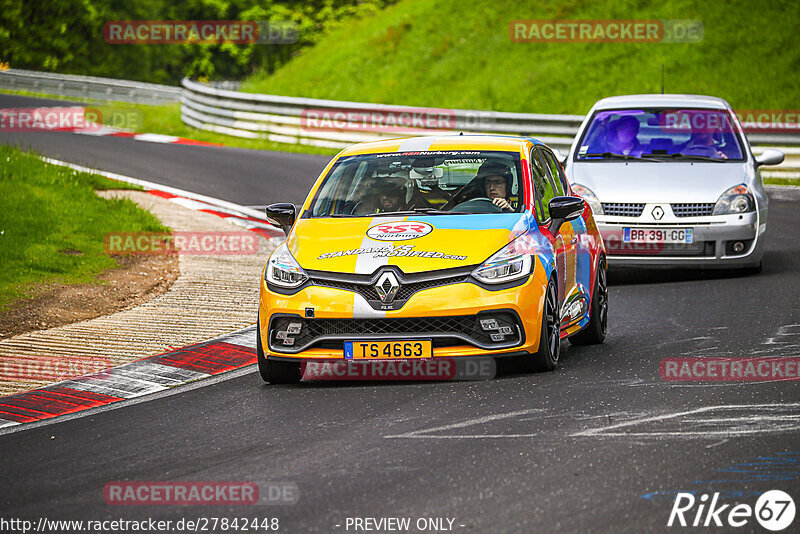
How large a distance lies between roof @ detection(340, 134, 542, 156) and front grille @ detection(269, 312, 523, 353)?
1.86 m

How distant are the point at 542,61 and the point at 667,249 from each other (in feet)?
66.4

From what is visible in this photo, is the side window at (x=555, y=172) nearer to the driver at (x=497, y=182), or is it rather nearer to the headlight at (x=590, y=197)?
the driver at (x=497, y=182)

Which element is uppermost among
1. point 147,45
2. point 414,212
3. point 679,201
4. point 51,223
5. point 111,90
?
point 147,45

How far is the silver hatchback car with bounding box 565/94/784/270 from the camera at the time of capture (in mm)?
13156

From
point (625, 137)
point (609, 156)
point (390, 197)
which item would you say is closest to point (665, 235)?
point (609, 156)

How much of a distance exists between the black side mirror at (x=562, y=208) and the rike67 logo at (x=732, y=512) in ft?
12.0

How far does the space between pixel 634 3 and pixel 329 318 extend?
89.4 feet

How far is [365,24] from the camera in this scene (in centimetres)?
4181

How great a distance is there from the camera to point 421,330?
8.25 metres

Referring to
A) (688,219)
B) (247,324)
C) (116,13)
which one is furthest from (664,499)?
(116,13)

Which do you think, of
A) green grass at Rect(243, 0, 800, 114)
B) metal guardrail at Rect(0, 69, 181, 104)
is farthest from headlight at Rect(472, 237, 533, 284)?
metal guardrail at Rect(0, 69, 181, 104)

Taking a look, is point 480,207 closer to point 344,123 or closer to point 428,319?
point 428,319

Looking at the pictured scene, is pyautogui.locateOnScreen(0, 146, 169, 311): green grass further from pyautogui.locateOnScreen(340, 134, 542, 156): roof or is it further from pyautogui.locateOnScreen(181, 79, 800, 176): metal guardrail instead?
pyautogui.locateOnScreen(181, 79, 800, 176): metal guardrail

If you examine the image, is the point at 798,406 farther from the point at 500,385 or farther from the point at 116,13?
the point at 116,13
